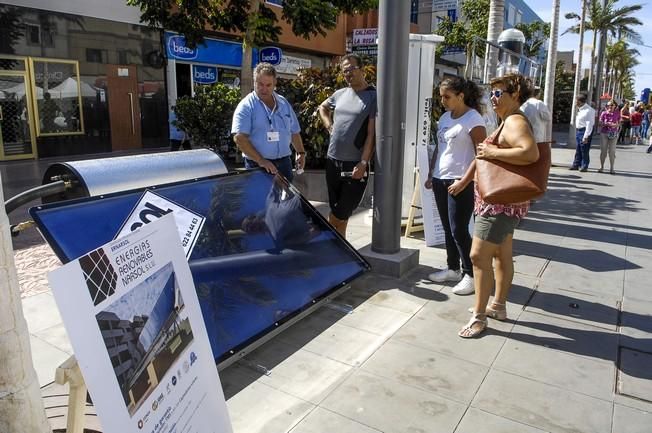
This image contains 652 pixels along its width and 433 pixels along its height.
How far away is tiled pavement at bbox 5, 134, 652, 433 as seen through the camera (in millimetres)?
2639

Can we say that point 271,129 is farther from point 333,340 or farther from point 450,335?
point 450,335

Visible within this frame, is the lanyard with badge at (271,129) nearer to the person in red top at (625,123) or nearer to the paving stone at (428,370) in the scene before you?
the paving stone at (428,370)

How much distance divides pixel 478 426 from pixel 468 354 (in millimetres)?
767

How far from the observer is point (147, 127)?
15.5m

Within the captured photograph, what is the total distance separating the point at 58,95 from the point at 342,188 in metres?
11.6

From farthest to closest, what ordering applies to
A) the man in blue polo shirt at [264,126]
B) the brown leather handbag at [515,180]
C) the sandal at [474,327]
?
the man in blue polo shirt at [264,126]
the sandal at [474,327]
the brown leather handbag at [515,180]

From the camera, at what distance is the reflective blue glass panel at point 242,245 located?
99.1 inches

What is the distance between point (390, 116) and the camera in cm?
446

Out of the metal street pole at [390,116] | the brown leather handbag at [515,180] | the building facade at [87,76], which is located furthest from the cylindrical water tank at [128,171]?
the building facade at [87,76]

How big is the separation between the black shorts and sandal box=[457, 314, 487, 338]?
168 centimetres

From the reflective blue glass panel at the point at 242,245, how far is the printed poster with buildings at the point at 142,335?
2.70ft

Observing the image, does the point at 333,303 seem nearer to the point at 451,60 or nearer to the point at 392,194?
the point at 392,194

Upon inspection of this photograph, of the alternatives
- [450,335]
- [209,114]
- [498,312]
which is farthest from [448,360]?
[209,114]

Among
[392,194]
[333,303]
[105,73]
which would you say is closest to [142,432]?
[333,303]
